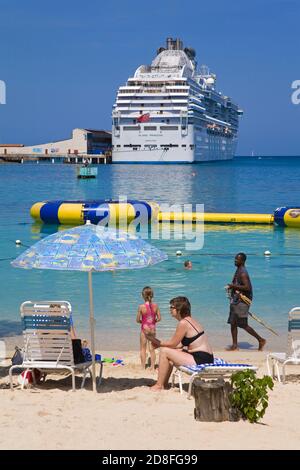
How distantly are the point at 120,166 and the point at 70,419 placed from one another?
322 ft

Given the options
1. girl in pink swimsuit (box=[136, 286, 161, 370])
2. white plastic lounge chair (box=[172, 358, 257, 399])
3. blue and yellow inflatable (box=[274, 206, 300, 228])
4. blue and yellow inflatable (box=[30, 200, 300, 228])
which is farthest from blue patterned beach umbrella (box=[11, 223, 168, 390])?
blue and yellow inflatable (box=[274, 206, 300, 228])

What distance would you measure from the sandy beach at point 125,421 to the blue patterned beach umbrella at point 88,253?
113cm

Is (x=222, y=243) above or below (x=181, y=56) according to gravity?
below

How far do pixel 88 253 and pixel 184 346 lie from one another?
1290 mm

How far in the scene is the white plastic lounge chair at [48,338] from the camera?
258 inches

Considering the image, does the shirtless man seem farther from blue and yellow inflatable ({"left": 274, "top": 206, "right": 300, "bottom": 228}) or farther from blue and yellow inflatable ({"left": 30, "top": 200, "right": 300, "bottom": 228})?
blue and yellow inflatable ({"left": 274, "top": 206, "right": 300, "bottom": 228})

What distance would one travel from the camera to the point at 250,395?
5574mm

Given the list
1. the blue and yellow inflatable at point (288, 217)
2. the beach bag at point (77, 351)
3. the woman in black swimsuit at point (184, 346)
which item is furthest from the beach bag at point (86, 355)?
the blue and yellow inflatable at point (288, 217)

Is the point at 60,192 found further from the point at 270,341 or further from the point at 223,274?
the point at 270,341

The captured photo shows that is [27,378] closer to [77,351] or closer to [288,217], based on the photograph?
[77,351]

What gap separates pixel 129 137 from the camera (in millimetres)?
96250

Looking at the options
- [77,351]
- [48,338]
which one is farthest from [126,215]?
[48,338]

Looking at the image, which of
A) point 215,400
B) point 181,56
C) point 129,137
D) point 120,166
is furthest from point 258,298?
point 181,56

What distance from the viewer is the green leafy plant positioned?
552cm
